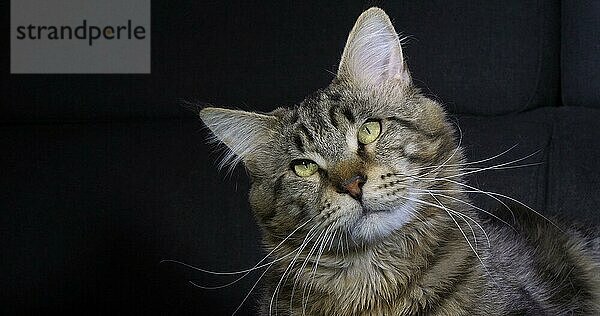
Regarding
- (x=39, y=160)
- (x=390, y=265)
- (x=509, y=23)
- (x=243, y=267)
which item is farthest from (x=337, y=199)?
(x=39, y=160)

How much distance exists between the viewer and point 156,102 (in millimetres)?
1813

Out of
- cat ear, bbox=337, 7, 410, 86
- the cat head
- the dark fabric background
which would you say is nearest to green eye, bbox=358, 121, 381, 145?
the cat head

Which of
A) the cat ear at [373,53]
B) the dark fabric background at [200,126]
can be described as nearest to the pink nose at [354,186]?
the cat ear at [373,53]

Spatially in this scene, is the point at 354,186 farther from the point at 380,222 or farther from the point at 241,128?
the point at 241,128

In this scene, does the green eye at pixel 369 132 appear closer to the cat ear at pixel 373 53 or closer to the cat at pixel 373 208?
the cat at pixel 373 208

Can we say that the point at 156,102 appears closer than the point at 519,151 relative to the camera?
No

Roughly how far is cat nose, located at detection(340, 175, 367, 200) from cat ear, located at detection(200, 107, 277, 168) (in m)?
0.24

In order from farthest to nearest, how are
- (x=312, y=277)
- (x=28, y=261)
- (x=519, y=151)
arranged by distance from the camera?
(x=28, y=261) < (x=519, y=151) < (x=312, y=277)

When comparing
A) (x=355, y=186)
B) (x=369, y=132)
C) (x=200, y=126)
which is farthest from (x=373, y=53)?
(x=200, y=126)

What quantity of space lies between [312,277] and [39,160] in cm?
88

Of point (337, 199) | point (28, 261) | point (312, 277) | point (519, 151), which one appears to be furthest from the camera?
point (28, 261)

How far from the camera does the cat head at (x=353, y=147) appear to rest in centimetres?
110

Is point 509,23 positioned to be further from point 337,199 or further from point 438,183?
point 337,199

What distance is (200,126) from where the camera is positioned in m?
1.77
